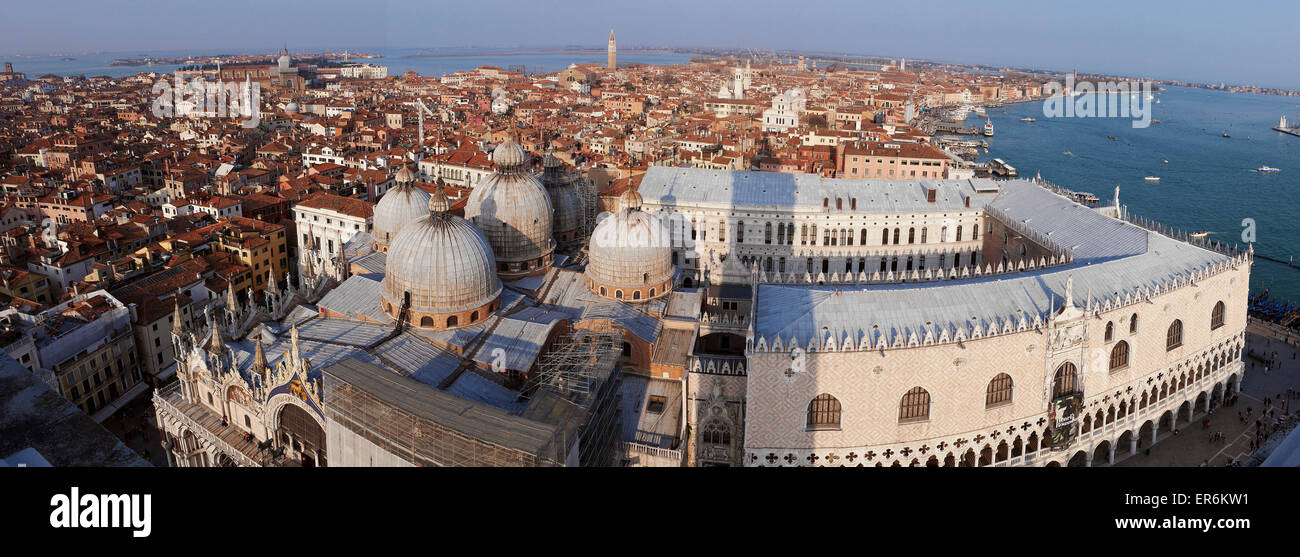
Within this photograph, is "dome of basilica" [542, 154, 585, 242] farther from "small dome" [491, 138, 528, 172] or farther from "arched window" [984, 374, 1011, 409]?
"arched window" [984, 374, 1011, 409]

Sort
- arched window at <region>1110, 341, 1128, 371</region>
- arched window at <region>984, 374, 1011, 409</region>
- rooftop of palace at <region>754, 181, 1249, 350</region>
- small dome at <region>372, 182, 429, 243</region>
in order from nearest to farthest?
rooftop of palace at <region>754, 181, 1249, 350</region> → arched window at <region>984, 374, 1011, 409</region> → arched window at <region>1110, 341, 1128, 371</region> → small dome at <region>372, 182, 429, 243</region>

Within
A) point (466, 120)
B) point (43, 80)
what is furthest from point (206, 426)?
point (43, 80)

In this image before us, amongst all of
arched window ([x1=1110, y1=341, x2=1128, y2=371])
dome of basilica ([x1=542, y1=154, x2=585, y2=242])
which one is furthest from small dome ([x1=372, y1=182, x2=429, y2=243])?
arched window ([x1=1110, y1=341, x2=1128, y2=371])

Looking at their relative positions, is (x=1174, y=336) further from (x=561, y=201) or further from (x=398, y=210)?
(x=398, y=210)

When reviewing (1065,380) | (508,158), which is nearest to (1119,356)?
(1065,380)

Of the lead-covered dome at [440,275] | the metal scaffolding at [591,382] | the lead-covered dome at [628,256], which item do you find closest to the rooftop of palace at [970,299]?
the lead-covered dome at [628,256]

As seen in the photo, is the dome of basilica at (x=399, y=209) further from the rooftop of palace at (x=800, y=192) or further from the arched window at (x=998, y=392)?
the arched window at (x=998, y=392)
